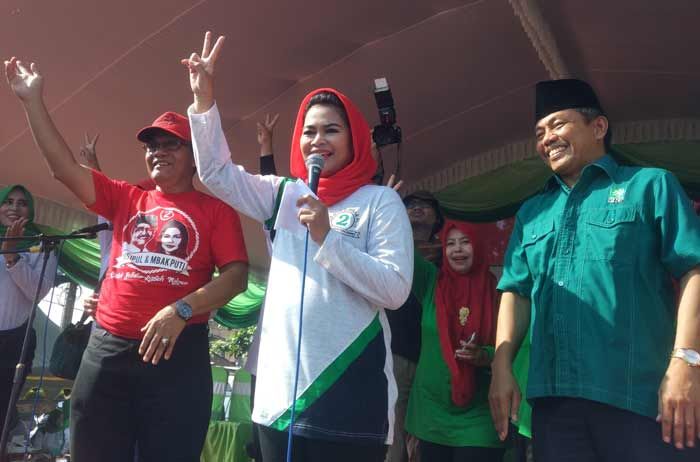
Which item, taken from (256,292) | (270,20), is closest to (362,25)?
(270,20)

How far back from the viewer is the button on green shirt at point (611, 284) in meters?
1.52

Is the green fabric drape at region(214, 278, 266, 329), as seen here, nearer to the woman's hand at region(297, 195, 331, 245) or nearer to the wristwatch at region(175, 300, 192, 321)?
the wristwatch at region(175, 300, 192, 321)

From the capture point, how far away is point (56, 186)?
4.98 m

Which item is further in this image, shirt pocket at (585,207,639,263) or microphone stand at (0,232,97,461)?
microphone stand at (0,232,97,461)

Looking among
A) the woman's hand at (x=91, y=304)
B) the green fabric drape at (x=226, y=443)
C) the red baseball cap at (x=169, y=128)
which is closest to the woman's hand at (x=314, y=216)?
the red baseball cap at (x=169, y=128)

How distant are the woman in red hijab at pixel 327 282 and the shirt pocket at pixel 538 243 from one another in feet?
1.26

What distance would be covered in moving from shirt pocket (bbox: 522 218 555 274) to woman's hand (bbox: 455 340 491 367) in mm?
942

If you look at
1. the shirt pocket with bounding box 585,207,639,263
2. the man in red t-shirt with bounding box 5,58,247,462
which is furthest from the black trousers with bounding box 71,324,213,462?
the shirt pocket with bounding box 585,207,639,263

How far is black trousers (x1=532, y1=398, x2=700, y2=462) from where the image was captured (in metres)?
1.45

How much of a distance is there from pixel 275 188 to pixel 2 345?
109 inches

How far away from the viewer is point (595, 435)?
1.53 metres

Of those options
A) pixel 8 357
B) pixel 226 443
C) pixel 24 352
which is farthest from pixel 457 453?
pixel 226 443

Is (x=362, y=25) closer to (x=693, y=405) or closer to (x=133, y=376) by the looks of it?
(x=133, y=376)

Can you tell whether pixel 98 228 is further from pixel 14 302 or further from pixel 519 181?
pixel 519 181
